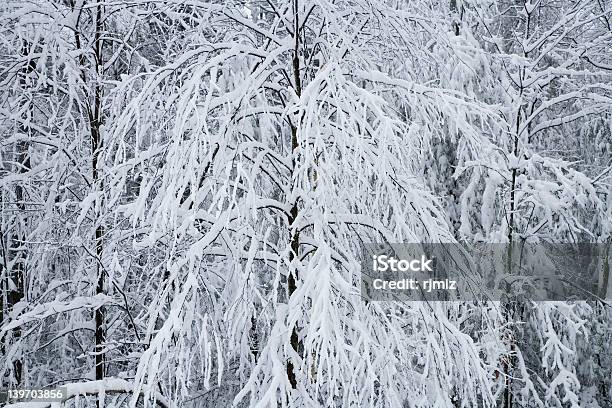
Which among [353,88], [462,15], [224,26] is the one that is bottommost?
[353,88]

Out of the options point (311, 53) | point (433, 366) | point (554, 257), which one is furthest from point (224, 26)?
point (554, 257)

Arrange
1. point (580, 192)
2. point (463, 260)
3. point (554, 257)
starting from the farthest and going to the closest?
1. point (554, 257)
2. point (580, 192)
3. point (463, 260)

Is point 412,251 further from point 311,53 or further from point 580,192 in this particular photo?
point 580,192

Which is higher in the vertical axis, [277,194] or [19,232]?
[277,194]

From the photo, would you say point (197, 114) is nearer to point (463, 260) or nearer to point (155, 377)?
point (155, 377)

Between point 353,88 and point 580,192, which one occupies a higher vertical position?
point 353,88

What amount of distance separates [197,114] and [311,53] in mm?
1071

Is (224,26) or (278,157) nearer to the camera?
(278,157)

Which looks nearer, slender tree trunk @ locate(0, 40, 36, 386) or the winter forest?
the winter forest

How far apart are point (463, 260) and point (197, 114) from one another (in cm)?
195

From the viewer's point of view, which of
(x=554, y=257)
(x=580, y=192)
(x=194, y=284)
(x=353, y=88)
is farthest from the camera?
(x=554, y=257)

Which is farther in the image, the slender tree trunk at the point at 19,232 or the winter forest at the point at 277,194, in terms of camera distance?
the slender tree trunk at the point at 19,232

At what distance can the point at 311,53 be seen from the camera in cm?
358

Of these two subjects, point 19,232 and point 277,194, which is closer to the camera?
point 277,194
